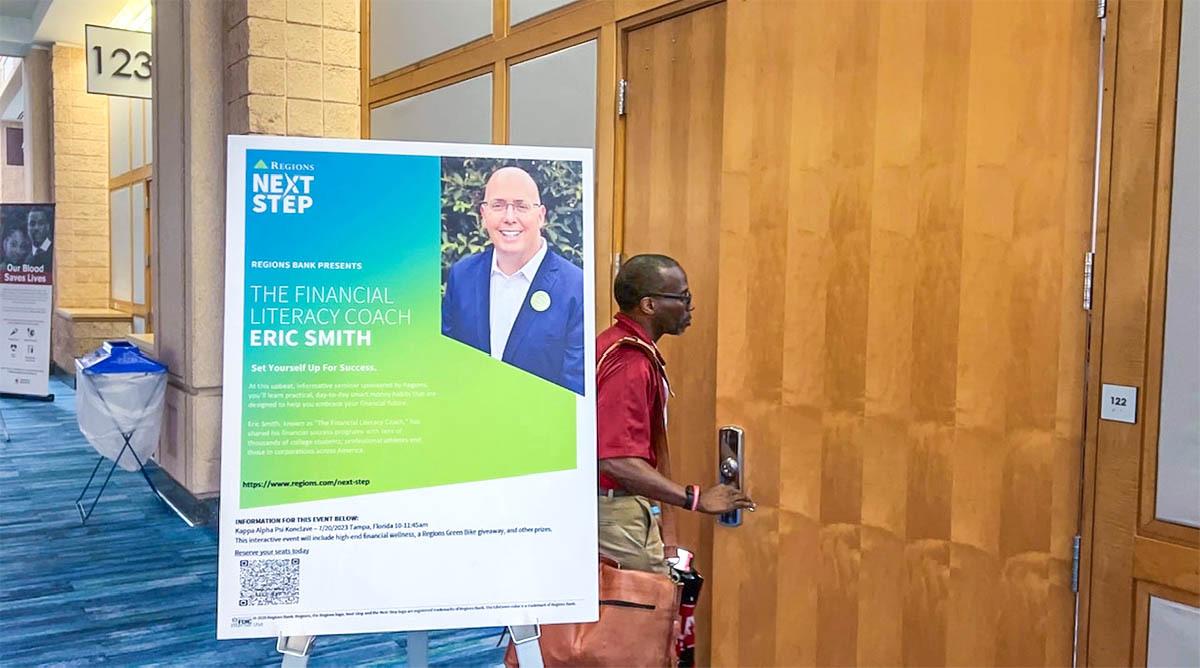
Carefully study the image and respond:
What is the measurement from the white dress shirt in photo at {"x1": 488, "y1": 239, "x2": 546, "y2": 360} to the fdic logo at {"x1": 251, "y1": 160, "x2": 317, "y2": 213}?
13.4 inches

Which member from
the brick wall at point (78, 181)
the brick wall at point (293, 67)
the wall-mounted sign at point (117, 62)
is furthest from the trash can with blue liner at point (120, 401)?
the brick wall at point (78, 181)

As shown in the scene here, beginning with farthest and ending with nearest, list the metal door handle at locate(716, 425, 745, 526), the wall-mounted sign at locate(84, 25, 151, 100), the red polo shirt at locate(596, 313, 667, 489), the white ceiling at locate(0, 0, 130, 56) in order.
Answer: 1. the white ceiling at locate(0, 0, 130, 56)
2. the wall-mounted sign at locate(84, 25, 151, 100)
3. the metal door handle at locate(716, 425, 745, 526)
4. the red polo shirt at locate(596, 313, 667, 489)

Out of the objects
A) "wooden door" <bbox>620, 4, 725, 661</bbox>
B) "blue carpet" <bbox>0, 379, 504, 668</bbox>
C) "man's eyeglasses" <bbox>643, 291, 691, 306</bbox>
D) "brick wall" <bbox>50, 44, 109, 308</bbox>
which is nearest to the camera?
"man's eyeglasses" <bbox>643, 291, 691, 306</bbox>

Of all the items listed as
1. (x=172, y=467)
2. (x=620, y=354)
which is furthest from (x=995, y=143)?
(x=172, y=467)

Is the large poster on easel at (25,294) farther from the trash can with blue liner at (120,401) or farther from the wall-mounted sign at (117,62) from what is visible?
the trash can with blue liner at (120,401)

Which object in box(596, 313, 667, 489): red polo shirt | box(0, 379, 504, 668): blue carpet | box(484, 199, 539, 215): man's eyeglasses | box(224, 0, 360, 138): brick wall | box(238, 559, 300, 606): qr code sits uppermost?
box(224, 0, 360, 138): brick wall

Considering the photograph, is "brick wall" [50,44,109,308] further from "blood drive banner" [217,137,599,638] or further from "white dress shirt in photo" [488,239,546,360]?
"white dress shirt in photo" [488,239,546,360]

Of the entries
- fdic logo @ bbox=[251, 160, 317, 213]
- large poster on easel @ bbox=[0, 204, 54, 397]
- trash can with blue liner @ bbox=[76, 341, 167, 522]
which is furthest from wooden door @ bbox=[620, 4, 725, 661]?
large poster on easel @ bbox=[0, 204, 54, 397]

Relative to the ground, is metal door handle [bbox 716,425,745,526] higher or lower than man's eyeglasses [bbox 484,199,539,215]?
lower

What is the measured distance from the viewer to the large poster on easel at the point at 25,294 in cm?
764

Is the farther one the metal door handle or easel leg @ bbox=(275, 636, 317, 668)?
the metal door handle

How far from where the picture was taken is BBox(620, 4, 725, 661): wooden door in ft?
9.31

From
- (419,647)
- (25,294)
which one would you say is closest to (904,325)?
(419,647)

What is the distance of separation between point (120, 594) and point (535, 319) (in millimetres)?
3199
